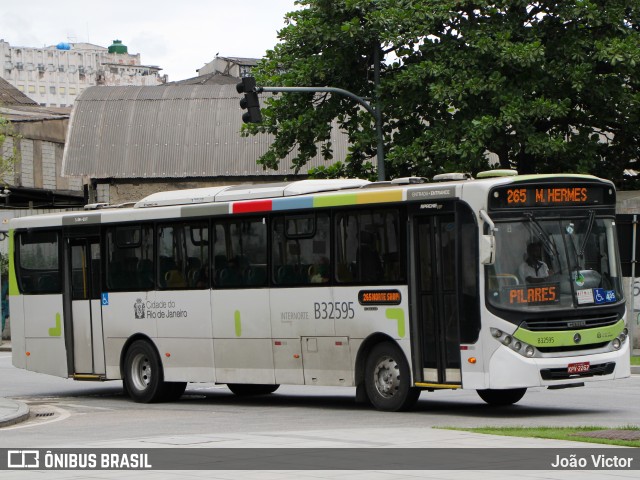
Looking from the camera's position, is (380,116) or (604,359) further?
(380,116)

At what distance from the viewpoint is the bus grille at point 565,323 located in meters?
16.4

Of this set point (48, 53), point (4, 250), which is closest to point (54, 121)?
point (4, 250)

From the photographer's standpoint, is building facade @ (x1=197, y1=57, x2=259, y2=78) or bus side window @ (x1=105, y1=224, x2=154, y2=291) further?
building facade @ (x1=197, y1=57, x2=259, y2=78)

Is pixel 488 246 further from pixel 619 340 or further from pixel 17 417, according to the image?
pixel 17 417

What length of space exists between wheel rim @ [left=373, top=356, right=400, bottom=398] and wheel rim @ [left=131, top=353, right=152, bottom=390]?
5035 millimetres

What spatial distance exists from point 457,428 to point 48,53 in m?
174

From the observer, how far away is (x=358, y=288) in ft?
59.4

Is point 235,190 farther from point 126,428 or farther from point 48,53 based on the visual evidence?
point 48,53

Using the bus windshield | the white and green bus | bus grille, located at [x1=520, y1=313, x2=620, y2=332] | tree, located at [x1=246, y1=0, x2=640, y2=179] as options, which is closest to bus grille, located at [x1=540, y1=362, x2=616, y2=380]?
the white and green bus

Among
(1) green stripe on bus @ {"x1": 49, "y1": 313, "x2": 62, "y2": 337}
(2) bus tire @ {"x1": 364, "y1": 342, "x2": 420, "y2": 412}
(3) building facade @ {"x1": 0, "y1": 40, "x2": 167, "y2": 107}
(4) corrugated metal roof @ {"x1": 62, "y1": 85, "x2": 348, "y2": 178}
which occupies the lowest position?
(2) bus tire @ {"x1": 364, "y1": 342, "x2": 420, "y2": 412}

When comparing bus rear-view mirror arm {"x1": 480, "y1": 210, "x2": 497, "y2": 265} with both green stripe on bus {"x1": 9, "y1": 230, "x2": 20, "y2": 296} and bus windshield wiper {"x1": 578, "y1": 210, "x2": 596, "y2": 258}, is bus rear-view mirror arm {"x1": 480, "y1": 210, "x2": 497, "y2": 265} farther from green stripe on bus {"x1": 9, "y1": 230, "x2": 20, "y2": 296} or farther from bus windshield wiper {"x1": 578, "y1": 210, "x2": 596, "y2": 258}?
green stripe on bus {"x1": 9, "y1": 230, "x2": 20, "y2": 296}

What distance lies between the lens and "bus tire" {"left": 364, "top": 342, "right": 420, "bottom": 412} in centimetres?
1741

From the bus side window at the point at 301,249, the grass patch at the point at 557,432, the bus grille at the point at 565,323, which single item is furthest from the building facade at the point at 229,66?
the grass patch at the point at 557,432

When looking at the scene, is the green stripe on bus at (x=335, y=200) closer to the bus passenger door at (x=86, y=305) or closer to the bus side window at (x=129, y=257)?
the bus side window at (x=129, y=257)
